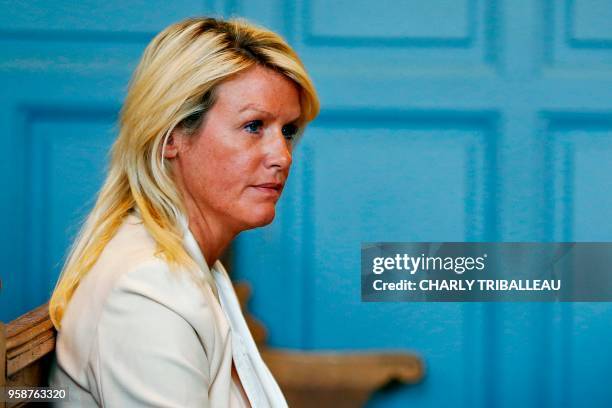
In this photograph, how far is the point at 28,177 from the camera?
1.93 m

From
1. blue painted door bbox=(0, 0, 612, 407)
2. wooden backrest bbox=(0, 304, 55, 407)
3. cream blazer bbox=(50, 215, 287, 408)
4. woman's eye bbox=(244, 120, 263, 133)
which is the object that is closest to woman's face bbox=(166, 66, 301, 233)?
woman's eye bbox=(244, 120, 263, 133)

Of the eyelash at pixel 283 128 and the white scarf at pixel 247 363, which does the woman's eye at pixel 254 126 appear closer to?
A: the eyelash at pixel 283 128

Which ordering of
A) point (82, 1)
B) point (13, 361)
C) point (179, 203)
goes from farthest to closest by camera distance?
point (82, 1)
point (179, 203)
point (13, 361)

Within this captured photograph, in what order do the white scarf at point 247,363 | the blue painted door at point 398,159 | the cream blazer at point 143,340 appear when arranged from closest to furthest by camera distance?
the cream blazer at point 143,340
the white scarf at point 247,363
the blue painted door at point 398,159

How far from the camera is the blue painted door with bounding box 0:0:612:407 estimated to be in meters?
1.92

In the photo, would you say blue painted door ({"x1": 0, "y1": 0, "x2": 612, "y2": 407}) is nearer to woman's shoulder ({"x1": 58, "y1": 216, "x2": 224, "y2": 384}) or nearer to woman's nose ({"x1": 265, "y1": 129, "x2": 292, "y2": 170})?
woman's nose ({"x1": 265, "y1": 129, "x2": 292, "y2": 170})

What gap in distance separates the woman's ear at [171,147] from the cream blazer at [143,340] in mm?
124

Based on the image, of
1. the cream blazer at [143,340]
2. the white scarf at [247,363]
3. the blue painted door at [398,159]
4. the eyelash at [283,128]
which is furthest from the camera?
the blue painted door at [398,159]

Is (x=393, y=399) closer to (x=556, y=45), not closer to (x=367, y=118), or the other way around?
(x=367, y=118)

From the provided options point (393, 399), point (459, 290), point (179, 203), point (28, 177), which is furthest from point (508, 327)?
point (28, 177)

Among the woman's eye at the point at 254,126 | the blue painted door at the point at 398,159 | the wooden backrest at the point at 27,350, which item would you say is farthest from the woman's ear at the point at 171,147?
the blue painted door at the point at 398,159

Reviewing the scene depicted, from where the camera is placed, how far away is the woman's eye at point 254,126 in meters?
1.34

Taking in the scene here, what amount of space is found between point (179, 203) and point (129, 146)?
11 centimetres

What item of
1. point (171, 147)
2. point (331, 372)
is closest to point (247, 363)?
point (171, 147)
